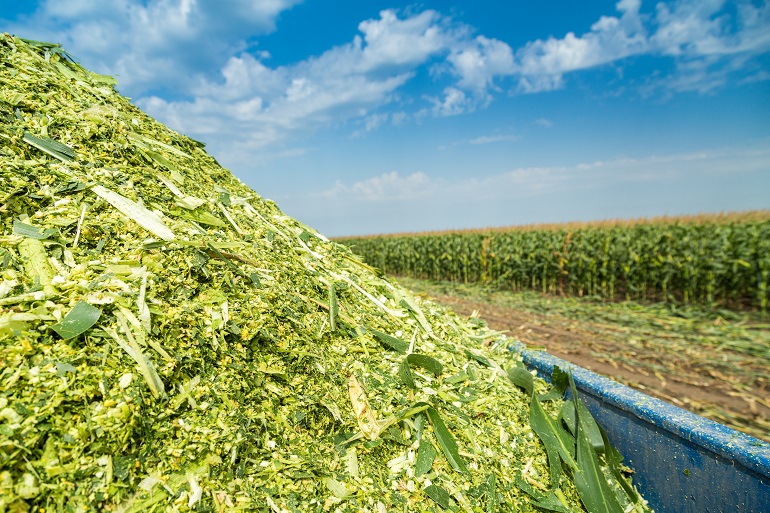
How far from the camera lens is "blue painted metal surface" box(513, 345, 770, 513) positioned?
47.9 inches

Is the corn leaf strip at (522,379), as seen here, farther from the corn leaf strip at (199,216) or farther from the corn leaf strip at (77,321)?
the corn leaf strip at (77,321)

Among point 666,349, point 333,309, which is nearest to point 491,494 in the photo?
point 333,309

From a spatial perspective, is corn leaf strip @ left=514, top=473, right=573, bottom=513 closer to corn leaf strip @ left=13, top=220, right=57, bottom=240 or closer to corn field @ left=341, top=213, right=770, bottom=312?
corn leaf strip @ left=13, top=220, right=57, bottom=240

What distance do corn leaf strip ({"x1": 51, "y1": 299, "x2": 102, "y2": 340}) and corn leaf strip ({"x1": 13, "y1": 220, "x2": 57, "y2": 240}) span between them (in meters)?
0.36

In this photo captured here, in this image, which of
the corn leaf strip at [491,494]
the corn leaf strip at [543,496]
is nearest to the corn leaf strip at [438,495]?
the corn leaf strip at [491,494]

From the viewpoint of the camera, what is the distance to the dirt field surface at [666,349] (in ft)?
13.1

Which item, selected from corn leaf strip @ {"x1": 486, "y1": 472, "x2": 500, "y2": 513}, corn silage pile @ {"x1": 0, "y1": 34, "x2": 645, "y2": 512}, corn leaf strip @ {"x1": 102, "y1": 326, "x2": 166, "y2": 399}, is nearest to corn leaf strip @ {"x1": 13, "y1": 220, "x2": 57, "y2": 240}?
corn silage pile @ {"x1": 0, "y1": 34, "x2": 645, "y2": 512}

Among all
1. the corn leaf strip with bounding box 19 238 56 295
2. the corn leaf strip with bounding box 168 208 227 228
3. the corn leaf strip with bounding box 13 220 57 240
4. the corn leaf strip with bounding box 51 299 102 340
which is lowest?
the corn leaf strip with bounding box 51 299 102 340

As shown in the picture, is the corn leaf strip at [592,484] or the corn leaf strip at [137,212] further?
the corn leaf strip at [137,212]

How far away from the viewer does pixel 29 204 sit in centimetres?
152

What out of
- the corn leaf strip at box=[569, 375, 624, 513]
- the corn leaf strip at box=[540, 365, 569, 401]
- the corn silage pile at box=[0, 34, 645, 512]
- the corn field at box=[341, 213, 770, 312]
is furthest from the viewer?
the corn field at box=[341, 213, 770, 312]

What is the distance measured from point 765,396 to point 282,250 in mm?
5056

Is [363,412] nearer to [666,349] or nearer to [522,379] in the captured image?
[522,379]

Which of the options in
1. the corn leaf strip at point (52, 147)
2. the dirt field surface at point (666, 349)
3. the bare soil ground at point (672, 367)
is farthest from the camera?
the dirt field surface at point (666, 349)
